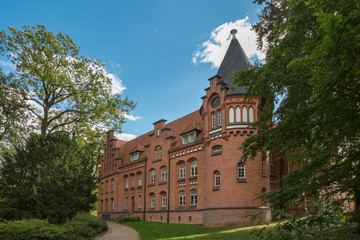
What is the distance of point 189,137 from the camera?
95.7 feet

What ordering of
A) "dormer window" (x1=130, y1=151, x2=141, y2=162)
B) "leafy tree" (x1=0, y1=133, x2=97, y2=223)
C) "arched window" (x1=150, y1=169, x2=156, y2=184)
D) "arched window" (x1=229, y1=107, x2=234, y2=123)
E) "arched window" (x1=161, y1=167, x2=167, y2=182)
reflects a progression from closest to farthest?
"leafy tree" (x1=0, y1=133, x2=97, y2=223)
"arched window" (x1=229, y1=107, x2=234, y2=123)
"arched window" (x1=161, y1=167, x2=167, y2=182)
"arched window" (x1=150, y1=169, x2=156, y2=184)
"dormer window" (x1=130, y1=151, x2=141, y2=162)

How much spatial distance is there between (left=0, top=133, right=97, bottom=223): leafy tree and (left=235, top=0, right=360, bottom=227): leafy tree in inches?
572

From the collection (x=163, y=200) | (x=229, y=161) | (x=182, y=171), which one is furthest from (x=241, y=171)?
(x=163, y=200)

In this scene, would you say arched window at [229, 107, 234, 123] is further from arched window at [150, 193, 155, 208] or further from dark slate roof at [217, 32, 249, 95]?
arched window at [150, 193, 155, 208]

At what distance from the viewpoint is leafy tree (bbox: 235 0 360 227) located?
20.3 ft

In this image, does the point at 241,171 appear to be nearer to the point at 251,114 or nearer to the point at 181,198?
the point at 251,114

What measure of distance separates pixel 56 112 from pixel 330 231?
2394 centimetres

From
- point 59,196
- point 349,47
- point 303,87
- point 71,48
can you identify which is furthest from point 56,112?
point 349,47

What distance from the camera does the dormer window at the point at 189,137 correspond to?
28.6 meters

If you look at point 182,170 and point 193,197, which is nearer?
point 193,197

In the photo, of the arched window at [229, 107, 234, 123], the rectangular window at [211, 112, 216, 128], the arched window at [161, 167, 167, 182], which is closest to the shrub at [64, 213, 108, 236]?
the arched window at [161, 167, 167, 182]

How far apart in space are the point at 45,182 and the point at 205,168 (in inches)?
491

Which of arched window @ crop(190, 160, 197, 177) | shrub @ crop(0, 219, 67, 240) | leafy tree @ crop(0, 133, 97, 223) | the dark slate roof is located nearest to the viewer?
shrub @ crop(0, 219, 67, 240)

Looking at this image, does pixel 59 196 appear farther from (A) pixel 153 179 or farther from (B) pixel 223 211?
(A) pixel 153 179
